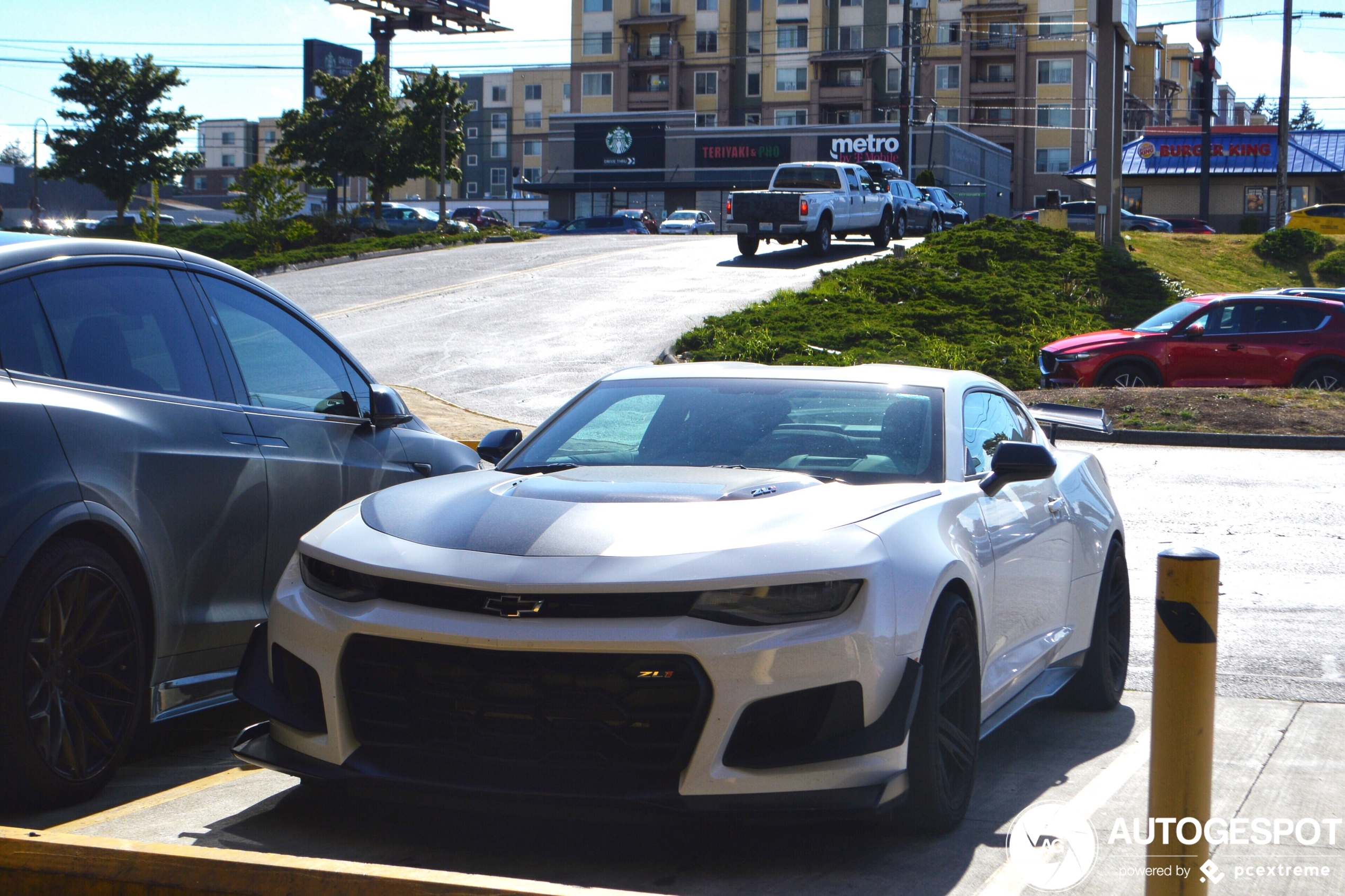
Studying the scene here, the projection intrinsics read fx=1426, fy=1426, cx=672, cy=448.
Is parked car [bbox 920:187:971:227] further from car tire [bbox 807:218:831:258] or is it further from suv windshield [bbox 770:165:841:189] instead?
car tire [bbox 807:218:831:258]

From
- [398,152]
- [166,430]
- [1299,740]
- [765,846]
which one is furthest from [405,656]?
[398,152]

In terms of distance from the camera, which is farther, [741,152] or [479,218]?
[741,152]

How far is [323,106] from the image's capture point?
2073 inches

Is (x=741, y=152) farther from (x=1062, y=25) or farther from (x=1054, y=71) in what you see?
(x=1062, y=25)

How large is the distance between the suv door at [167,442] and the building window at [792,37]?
8703 centimetres

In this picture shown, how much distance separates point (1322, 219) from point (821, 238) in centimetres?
Answer: 2879

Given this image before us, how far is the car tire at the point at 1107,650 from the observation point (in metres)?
5.83

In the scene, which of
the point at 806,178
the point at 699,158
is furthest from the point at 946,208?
the point at 699,158

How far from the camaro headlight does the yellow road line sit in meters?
1.86

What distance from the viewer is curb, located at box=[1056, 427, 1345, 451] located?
1562cm

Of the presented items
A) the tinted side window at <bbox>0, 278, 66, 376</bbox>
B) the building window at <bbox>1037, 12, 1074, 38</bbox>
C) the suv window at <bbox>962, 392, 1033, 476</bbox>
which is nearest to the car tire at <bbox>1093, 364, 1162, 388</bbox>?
the suv window at <bbox>962, 392, 1033, 476</bbox>

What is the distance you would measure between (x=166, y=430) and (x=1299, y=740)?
425cm

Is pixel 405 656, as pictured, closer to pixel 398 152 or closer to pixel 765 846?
pixel 765 846

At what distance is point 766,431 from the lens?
196 inches
